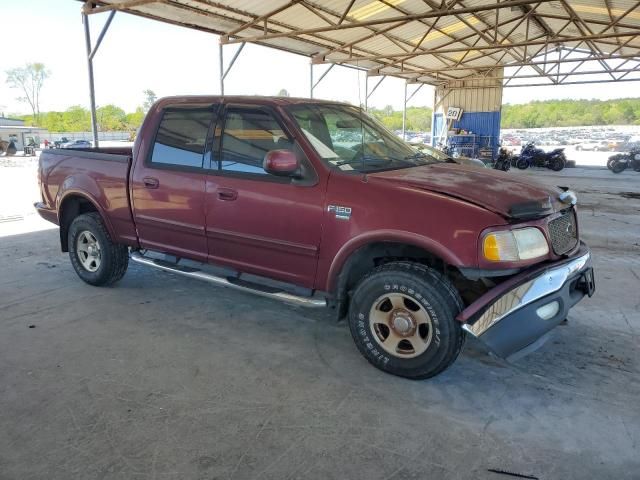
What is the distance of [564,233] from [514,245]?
2.30ft

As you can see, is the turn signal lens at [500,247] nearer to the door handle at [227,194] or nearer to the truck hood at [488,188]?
the truck hood at [488,188]

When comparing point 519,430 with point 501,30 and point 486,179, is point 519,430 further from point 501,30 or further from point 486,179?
point 501,30

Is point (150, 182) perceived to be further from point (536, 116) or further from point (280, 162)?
point (536, 116)

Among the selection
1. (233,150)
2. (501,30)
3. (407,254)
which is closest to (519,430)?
(407,254)

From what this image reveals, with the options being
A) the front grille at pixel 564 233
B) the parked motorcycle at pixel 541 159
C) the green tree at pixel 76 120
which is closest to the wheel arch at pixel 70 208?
the front grille at pixel 564 233

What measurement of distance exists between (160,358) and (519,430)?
7.95ft

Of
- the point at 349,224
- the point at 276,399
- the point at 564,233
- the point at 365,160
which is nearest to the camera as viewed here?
the point at 276,399

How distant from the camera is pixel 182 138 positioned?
4199 mm

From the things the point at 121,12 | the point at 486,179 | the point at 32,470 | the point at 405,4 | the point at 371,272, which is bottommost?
the point at 32,470

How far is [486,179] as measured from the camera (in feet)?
11.4

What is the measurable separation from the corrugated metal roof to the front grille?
7.54 metres

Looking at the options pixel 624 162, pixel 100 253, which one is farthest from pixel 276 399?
pixel 624 162

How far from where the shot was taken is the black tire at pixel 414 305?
2.97 metres

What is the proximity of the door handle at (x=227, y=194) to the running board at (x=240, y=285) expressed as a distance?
666 millimetres
